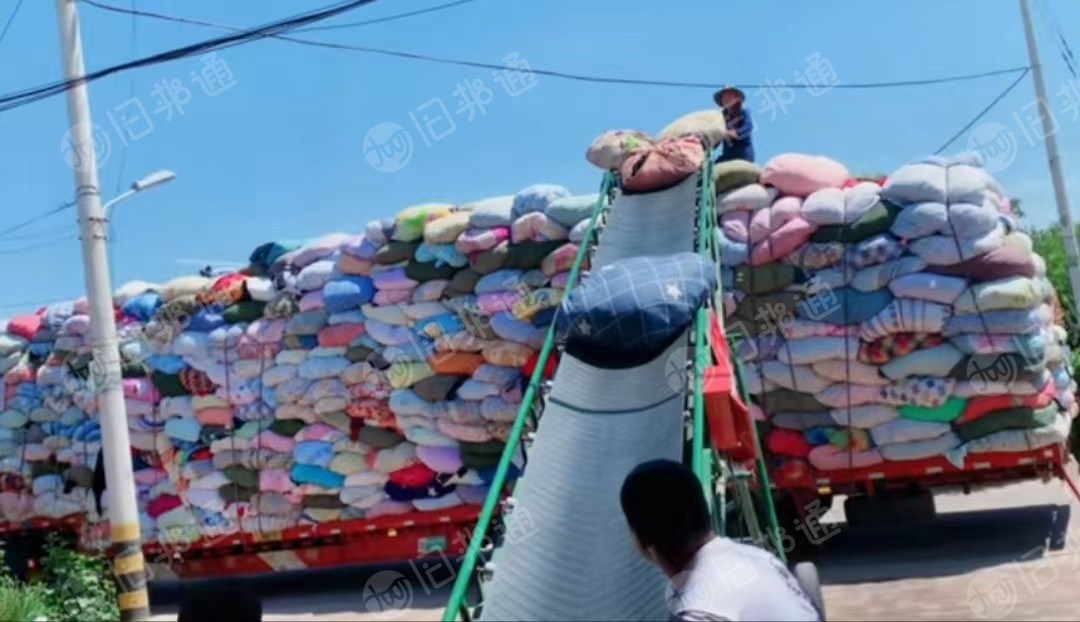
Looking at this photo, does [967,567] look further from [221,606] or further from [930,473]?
[221,606]

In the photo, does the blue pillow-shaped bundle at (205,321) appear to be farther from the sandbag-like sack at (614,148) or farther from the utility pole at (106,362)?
the sandbag-like sack at (614,148)

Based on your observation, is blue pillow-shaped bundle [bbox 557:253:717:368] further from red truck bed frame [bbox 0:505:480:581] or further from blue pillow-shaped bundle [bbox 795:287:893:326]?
red truck bed frame [bbox 0:505:480:581]

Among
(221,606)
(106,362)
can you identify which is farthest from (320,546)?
(221,606)

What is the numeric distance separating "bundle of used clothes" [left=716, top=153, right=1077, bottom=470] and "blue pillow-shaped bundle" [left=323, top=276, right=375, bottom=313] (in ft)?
9.97

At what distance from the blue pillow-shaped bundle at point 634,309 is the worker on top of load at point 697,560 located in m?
3.40

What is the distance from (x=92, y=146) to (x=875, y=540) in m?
7.09

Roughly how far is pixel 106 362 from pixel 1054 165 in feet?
38.8

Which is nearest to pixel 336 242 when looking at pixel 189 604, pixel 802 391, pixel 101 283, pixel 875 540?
pixel 101 283

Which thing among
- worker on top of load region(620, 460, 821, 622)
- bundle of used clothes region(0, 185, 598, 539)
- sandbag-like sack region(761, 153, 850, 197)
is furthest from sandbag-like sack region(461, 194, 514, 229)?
worker on top of load region(620, 460, 821, 622)

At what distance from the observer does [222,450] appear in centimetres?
998

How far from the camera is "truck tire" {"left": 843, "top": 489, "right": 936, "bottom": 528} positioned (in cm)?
861

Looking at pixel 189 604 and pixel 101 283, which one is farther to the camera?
pixel 101 283

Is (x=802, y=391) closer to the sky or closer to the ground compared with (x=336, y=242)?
closer to the ground

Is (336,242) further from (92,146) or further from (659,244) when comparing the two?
(659,244)
